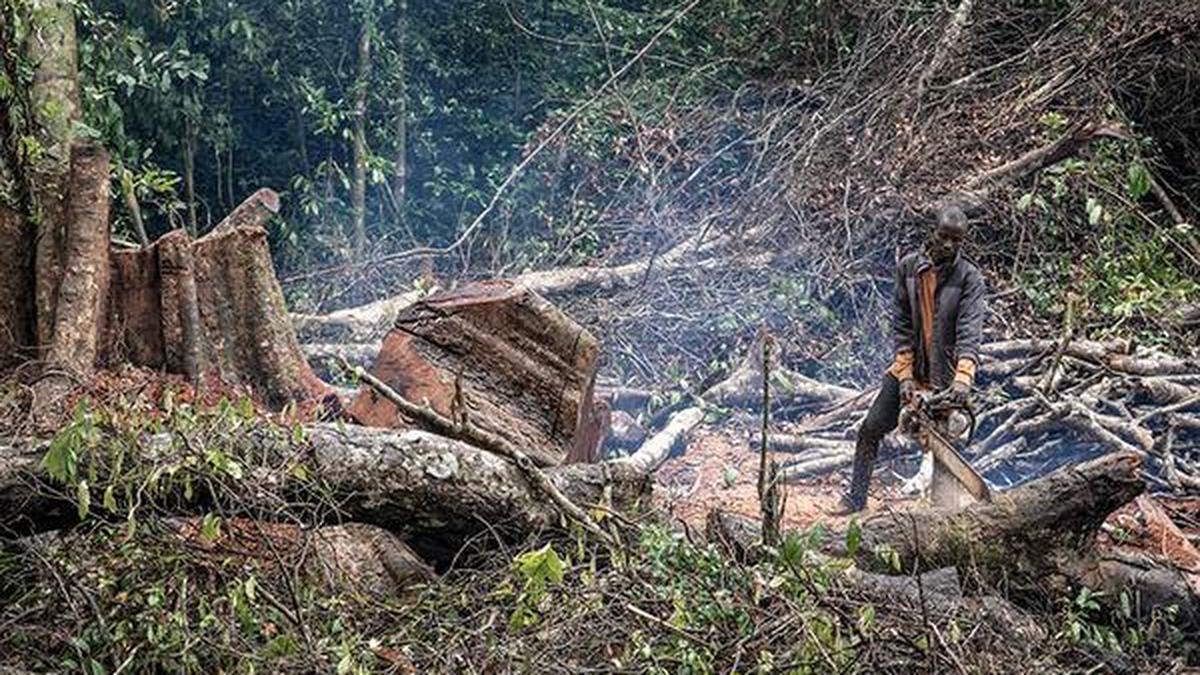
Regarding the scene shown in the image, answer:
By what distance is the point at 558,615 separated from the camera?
3.66 m

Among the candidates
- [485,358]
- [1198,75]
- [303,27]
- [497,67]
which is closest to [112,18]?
[303,27]

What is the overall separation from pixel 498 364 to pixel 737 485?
2.44m

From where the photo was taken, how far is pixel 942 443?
234 inches

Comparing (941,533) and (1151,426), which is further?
(1151,426)

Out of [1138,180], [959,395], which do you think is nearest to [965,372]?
[959,395]

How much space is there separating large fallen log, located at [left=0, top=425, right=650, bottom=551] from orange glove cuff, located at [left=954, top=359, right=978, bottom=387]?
2213mm

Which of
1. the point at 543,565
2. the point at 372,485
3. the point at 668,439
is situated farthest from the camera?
the point at 668,439

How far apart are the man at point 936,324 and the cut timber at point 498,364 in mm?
1790

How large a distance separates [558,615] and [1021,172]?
7441 millimetres

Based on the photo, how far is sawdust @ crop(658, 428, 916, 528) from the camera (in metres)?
6.92

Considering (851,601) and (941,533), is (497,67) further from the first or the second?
(851,601)

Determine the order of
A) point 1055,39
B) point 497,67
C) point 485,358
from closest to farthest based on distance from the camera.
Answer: point 485,358 → point 1055,39 → point 497,67

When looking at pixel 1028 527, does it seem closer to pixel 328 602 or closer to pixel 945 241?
pixel 945 241

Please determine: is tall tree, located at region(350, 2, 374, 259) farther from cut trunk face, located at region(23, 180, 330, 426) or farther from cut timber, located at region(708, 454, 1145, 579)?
cut timber, located at region(708, 454, 1145, 579)
